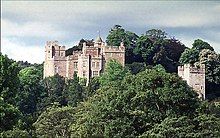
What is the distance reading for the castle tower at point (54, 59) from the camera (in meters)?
61.5

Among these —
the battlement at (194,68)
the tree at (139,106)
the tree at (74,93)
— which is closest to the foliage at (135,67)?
the battlement at (194,68)

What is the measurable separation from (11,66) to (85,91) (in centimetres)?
2372

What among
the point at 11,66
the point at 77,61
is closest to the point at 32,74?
the point at 77,61

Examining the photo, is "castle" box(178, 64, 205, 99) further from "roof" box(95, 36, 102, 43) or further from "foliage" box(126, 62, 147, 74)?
"roof" box(95, 36, 102, 43)

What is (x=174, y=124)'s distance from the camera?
22.7m

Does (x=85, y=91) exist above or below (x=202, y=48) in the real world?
below

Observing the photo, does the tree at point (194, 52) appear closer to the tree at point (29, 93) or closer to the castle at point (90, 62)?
the castle at point (90, 62)

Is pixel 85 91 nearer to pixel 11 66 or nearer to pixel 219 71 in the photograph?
pixel 219 71

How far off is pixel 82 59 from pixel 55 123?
1051 inches

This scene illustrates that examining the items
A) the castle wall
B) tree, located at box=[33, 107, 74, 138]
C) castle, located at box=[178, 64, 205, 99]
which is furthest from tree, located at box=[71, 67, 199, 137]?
the castle wall

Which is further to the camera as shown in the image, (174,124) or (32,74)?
(32,74)

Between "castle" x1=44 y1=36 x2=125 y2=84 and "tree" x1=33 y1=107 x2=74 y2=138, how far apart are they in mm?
23961

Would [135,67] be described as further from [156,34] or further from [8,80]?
[8,80]

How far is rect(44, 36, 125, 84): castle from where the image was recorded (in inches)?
2259
